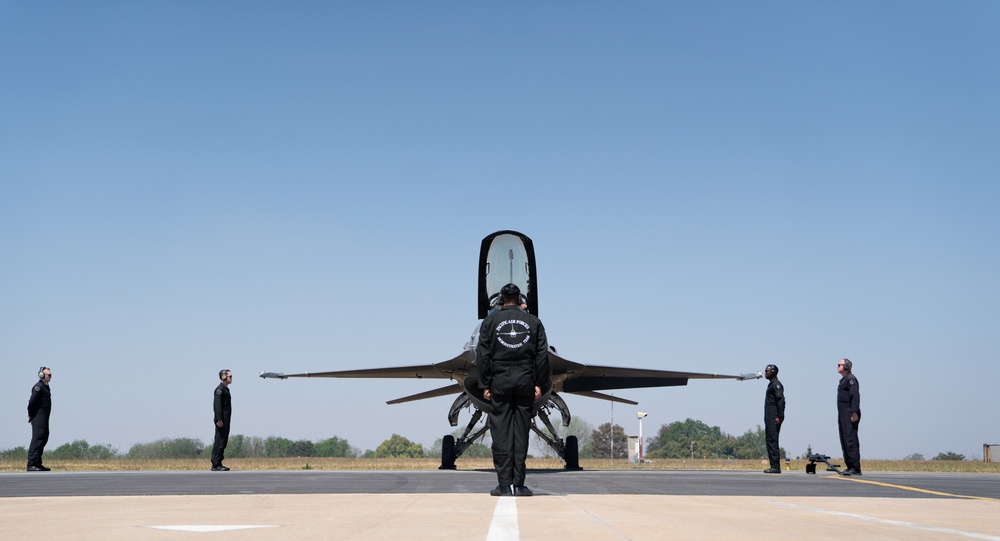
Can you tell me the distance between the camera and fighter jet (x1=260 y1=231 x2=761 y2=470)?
1602 cm

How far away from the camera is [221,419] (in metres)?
17.8

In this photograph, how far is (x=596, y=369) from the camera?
1748cm

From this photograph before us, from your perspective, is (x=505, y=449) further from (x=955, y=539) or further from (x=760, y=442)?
(x=760, y=442)

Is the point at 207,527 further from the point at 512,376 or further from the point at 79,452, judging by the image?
the point at 79,452

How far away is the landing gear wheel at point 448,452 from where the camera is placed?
18250mm

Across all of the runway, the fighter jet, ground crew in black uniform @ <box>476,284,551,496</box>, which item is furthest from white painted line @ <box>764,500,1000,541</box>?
the fighter jet

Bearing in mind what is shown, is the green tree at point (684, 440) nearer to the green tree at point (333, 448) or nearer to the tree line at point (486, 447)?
the tree line at point (486, 447)

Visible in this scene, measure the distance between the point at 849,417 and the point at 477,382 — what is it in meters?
6.22

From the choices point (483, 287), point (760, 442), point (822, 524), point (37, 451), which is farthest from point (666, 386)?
point (760, 442)

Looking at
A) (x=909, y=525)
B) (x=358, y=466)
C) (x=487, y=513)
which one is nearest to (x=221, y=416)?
(x=358, y=466)

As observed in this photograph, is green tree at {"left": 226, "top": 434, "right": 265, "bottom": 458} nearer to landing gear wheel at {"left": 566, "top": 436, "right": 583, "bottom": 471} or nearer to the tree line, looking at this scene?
the tree line

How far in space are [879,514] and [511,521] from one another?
293 cm

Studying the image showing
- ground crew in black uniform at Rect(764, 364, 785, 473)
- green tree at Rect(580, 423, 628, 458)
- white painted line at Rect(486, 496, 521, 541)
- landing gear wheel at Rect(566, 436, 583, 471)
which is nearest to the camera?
white painted line at Rect(486, 496, 521, 541)

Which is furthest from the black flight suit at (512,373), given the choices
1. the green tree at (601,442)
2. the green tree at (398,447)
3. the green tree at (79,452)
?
the green tree at (601,442)
